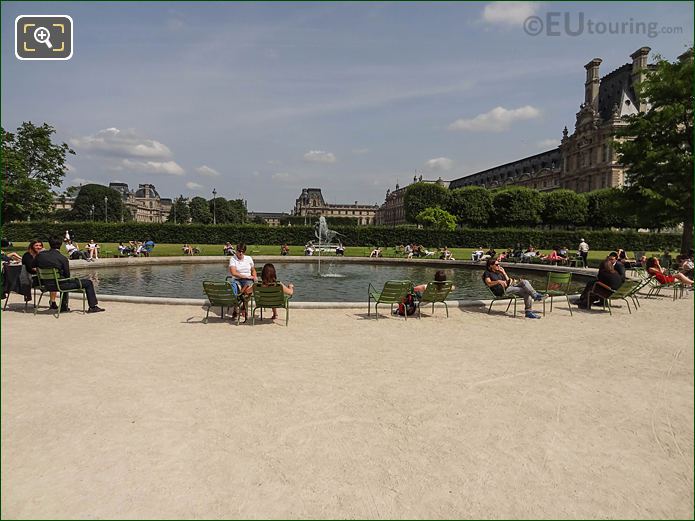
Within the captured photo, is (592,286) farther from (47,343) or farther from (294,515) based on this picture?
(47,343)

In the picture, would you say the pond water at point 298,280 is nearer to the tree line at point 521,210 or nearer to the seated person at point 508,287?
the seated person at point 508,287

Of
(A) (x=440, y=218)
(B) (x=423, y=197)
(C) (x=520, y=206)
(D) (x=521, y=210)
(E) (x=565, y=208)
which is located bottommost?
(A) (x=440, y=218)

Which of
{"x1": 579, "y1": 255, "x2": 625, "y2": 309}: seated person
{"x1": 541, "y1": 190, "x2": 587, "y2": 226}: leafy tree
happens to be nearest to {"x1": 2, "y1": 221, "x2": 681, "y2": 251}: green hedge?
{"x1": 541, "y1": 190, "x2": 587, "y2": 226}: leafy tree

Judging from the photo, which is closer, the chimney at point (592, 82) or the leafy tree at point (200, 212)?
the chimney at point (592, 82)

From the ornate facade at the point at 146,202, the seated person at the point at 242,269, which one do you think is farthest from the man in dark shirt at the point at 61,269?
the ornate facade at the point at 146,202

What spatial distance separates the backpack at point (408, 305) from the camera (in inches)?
392

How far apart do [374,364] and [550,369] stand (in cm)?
236

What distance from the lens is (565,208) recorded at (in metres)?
65.2

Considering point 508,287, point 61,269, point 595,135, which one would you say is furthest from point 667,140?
point 595,135

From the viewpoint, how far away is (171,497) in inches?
125

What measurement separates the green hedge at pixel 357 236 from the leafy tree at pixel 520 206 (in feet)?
59.8

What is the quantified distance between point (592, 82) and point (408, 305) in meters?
102

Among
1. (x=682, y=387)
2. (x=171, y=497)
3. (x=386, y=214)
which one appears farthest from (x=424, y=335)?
(x=386, y=214)

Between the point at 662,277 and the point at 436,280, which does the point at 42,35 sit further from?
the point at 662,277
